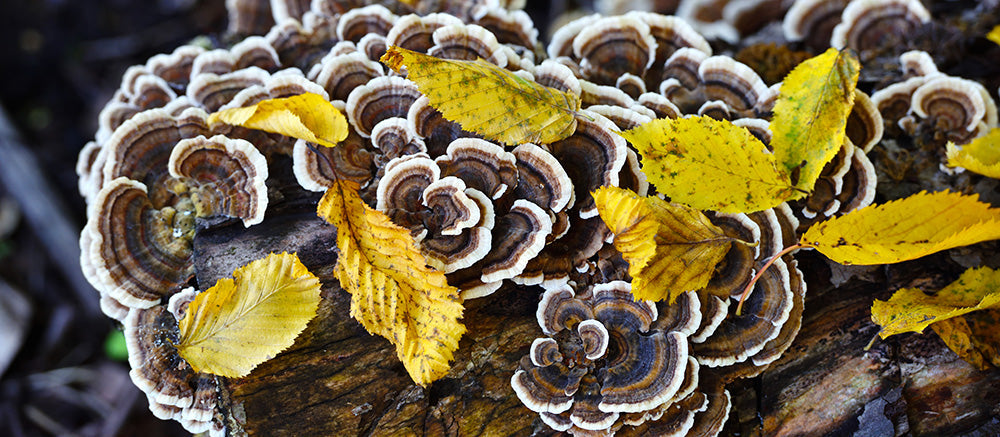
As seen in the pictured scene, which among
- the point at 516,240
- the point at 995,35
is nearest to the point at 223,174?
the point at 516,240

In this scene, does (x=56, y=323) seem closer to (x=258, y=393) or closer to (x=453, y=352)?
(x=258, y=393)

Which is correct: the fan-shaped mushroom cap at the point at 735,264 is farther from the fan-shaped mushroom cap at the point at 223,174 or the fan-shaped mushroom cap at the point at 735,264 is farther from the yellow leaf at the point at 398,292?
the fan-shaped mushroom cap at the point at 223,174

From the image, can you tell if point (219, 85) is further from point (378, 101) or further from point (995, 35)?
point (995, 35)

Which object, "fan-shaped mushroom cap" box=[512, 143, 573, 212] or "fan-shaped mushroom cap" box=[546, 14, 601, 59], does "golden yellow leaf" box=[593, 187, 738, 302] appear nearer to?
"fan-shaped mushroom cap" box=[512, 143, 573, 212]

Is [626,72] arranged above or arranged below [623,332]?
above

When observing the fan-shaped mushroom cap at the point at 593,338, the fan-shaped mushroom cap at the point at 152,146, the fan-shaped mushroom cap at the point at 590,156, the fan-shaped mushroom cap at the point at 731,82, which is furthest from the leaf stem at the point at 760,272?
the fan-shaped mushroom cap at the point at 152,146

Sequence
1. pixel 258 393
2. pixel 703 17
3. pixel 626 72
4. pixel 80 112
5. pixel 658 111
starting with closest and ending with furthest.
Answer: pixel 258 393 < pixel 658 111 < pixel 626 72 < pixel 703 17 < pixel 80 112

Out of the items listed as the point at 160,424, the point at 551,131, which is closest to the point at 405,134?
the point at 551,131

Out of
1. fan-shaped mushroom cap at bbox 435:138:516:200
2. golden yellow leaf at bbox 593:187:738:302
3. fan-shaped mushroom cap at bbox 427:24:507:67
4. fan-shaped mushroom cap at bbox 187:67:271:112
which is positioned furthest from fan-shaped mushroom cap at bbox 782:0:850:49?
fan-shaped mushroom cap at bbox 187:67:271:112

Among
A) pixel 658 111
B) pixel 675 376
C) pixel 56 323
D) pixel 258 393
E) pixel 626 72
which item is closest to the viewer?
pixel 675 376
